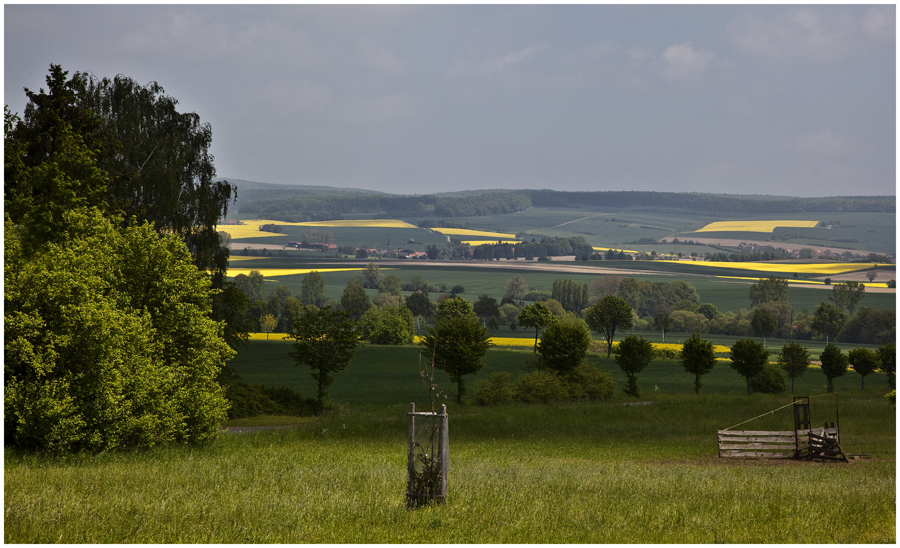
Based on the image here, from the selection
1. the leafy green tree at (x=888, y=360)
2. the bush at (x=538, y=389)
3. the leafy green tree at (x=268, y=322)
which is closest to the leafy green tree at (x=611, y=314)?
the leafy green tree at (x=888, y=360)

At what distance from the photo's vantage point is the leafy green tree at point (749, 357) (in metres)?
71.1

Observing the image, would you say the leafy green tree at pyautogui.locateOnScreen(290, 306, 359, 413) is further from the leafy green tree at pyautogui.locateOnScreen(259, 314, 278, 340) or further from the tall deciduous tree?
the leafy green tree at pyautogui.locateOnScreen(259, 314, 278, 340)

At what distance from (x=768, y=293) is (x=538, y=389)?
147 m

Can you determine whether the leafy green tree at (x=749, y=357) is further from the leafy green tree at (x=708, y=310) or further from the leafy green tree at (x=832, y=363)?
the leafy green tree at (x=708, y=310)

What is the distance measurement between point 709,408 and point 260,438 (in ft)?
97.7

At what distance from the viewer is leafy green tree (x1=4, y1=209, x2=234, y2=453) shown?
62.5 feet

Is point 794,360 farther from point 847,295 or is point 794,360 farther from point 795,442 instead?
point 847,295

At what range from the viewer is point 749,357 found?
234ft

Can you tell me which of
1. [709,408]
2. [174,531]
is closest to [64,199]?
[174,531]

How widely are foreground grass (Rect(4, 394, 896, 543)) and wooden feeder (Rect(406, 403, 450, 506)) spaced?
0.31 meters

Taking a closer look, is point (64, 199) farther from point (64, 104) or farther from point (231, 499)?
point (231, 499)

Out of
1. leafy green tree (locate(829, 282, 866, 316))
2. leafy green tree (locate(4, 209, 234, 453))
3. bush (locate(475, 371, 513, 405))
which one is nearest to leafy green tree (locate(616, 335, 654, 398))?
bush (locate(475, 371, 513, 405))

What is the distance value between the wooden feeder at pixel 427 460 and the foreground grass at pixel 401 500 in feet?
1.00

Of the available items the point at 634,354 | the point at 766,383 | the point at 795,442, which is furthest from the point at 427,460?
the point at 766,383
